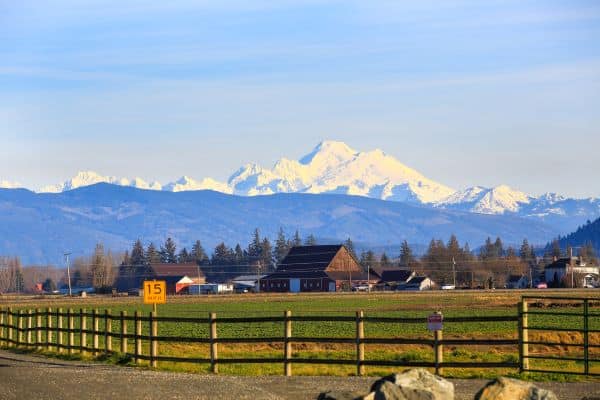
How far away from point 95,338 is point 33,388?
10.6m

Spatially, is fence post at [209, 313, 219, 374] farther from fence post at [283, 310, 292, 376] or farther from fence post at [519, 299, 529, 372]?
fence post at [519, 299, 529, 372]

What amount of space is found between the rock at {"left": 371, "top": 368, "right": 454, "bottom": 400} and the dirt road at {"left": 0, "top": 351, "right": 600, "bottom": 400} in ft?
13.6

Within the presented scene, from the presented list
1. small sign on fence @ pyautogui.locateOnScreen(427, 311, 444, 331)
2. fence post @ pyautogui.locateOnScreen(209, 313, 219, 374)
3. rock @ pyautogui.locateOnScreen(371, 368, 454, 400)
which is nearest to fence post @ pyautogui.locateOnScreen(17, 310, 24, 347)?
fence post @ pyautogui.locateOnScreen(209, 313, 219, 374)

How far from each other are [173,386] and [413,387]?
9.53m

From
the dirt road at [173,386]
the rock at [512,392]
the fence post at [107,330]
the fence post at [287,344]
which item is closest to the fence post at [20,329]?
the fence post at [107,330]

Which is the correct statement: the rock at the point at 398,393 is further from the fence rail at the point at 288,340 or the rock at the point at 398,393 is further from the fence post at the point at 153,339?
the fence post at the point at 153,339

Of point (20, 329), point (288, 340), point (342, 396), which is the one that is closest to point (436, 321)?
point (288, 340)

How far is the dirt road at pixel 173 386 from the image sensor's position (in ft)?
91.9

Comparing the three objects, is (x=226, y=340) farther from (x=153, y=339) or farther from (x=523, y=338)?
(x=523, y=338)

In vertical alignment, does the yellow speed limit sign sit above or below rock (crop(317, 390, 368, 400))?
above

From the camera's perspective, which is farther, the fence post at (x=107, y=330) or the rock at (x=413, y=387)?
the fence post at (x=107, y=330)

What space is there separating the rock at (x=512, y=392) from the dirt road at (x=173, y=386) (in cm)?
447

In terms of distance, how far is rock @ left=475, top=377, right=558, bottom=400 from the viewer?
2161 centimetres

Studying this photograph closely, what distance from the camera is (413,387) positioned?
21.9 metres
